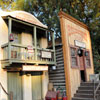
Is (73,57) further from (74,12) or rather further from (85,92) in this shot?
(74,12)

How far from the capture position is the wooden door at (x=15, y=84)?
8484 mm

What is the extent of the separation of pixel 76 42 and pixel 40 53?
10.7 ft

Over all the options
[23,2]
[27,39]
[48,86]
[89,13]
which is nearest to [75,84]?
[48,86]

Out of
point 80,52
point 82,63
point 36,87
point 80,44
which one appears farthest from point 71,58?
point 36,87

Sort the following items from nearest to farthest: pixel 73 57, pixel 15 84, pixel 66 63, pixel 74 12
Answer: pixel 15 84, pixel 66 63, pixel 73 57, pixel 74 12

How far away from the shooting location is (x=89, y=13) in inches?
543

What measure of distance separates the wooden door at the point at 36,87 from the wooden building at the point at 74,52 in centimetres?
199

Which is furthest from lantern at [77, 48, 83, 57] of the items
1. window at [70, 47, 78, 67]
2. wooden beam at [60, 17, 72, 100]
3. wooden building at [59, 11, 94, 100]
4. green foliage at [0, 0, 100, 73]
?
green foliage at [0, 0, 100, 73]

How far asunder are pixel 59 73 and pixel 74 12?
6.66 m

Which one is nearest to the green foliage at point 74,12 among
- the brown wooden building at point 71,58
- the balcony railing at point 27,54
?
the brown wooden building at point 71,58

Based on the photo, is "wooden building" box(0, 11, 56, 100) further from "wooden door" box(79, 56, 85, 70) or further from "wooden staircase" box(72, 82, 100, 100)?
"wooden door" box(79, 56, 85, 70)

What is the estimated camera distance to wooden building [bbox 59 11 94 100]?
954 cm

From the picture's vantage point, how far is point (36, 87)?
32.6ft

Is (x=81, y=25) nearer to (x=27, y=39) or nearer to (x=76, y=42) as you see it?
(x=76, y=42)
